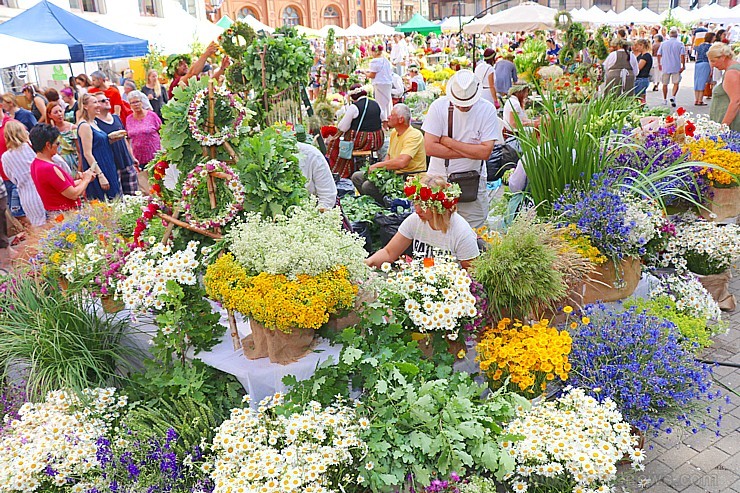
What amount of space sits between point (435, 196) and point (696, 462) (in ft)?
6.16

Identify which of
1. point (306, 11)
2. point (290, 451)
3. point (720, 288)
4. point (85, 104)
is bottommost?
point (720, 288)

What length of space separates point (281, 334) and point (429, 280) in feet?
2.46

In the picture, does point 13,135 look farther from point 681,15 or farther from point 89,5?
point 681,15

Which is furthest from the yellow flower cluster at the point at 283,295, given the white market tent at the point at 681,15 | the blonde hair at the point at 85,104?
the white market tent at the point at 681,15

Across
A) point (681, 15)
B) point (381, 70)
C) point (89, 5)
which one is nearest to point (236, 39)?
point (381, 70)

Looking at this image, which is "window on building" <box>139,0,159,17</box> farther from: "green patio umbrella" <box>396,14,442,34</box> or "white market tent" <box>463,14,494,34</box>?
"white market tent" <box>463,14,494,34</box>

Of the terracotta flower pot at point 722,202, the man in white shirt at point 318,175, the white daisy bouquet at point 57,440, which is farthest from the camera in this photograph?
the terracotta flower pot at point 722,202

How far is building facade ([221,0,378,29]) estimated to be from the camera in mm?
47812

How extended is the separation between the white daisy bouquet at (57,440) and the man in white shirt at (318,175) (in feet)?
6.07

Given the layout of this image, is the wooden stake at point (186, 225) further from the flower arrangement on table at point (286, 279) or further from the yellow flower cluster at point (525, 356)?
the yellow flower cluster at point (525, 356)

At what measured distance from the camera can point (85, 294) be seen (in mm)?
3410

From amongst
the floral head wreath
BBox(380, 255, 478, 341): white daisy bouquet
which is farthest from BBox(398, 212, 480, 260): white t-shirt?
BBox(380, 255, 478, 341): white daisy bouquet

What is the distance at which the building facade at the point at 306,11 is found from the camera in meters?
47.8

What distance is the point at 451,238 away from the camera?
138 inches
